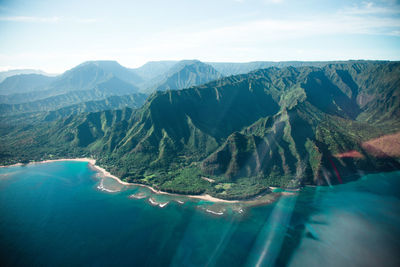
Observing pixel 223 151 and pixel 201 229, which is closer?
pixel 201 229

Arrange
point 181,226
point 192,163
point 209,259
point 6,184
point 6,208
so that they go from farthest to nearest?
point 192,163 → point 6,184 → point 6,208 → point 181,226 → point 209,259

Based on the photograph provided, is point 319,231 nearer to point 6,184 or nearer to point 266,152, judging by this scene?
point 266,152

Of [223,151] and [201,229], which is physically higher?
[223,151]

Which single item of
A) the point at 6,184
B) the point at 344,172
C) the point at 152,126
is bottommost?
the point at 6,184

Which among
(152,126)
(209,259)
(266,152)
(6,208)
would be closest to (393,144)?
(266,152)

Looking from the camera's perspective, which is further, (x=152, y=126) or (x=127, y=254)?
(x=152, y=126)

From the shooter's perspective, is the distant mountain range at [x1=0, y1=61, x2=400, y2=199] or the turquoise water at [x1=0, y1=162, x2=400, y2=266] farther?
the distant mountain range at [x1=0, y1=61, x2=400, y2=199]

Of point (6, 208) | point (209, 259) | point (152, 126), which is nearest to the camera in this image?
point (209, 259)

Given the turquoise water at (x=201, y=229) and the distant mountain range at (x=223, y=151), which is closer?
the turquoise water at (x=201, y=229)
